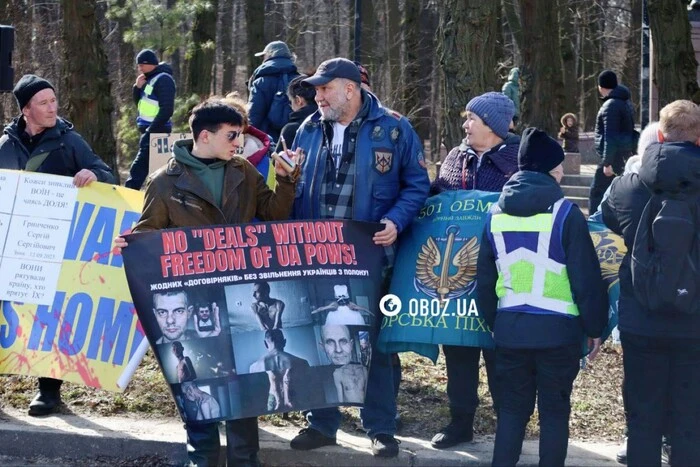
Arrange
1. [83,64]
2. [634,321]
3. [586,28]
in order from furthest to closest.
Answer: [586,28] → [83,64] → [634,321]

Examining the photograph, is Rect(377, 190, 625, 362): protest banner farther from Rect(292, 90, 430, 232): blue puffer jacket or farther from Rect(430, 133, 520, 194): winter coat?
Rect(292, 90, 430, 232): blue puffer jacket

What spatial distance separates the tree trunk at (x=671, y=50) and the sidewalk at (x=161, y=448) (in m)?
7.79

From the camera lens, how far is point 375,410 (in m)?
6.28

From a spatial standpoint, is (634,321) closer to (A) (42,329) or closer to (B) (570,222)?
(B) (570,222)

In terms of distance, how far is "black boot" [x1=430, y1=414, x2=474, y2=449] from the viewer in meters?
6.38

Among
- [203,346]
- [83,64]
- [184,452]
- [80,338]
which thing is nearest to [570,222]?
[203,346]

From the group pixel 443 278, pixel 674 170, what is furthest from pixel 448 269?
pixel 674 170

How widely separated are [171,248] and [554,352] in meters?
1.94

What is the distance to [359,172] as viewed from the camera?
→ 6238 mm

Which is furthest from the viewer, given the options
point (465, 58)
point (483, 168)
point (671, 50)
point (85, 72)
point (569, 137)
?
point (569, 137)

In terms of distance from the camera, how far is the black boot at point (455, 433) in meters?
6.38

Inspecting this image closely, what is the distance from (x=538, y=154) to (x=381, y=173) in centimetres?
97

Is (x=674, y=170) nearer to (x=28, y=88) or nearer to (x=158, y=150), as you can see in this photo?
(x=28, y=88)

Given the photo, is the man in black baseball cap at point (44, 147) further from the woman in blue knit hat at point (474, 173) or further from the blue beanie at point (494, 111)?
the blue beanie at point (494, 111)
